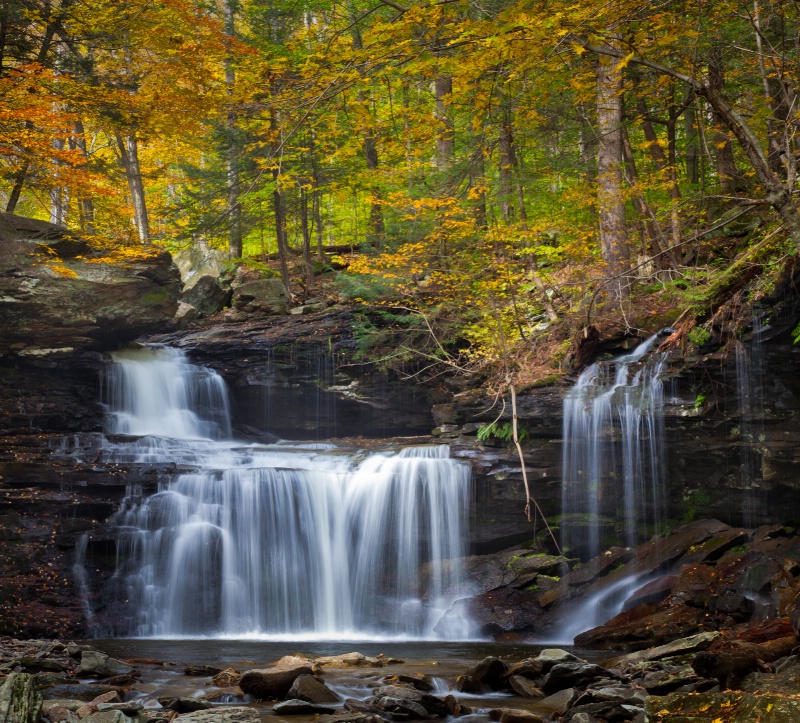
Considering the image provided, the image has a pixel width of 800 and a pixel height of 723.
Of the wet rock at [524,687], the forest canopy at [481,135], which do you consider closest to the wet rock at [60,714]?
the wet rock at [524,687]

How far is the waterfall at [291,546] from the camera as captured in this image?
464 inches

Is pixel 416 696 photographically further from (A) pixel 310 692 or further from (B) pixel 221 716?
(B) pixel 221 716

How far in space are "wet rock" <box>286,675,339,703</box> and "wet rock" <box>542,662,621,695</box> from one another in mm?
2029

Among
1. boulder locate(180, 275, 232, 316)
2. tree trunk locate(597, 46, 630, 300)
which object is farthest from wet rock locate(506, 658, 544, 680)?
boulder locate(180, 275, 232, 316)

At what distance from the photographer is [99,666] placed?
7.72 meters

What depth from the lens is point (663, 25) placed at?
630cm

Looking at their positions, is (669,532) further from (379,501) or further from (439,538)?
(379,501)

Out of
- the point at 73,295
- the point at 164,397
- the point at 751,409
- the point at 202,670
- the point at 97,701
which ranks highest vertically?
the point at 73,295

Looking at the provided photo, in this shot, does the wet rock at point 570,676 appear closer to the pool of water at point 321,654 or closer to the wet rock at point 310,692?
the pool of water at point 321,654

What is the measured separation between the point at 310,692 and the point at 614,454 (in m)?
6.80

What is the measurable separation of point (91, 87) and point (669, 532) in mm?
11275

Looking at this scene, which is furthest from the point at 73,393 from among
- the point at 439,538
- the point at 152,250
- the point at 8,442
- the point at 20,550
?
the point at 439,538

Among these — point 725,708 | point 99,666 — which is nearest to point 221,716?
point 99,666

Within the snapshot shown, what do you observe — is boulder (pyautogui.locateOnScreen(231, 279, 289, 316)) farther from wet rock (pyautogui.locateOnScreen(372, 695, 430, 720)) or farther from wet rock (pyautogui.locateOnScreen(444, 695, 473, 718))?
wet rock (pyautogui.locateOnScreen(444, 695, 473, 718))
